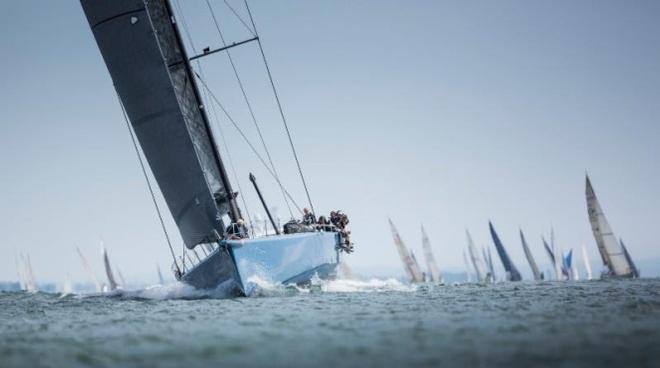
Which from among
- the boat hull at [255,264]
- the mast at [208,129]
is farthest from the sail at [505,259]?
the mast at [208,129]

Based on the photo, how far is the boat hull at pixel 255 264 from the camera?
10070 mm

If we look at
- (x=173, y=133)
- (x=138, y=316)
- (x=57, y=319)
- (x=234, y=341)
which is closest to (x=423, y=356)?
(x=234, y=341)

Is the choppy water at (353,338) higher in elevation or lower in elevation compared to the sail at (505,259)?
higher

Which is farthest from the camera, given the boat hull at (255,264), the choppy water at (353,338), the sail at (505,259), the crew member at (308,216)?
the sail at (505,259)

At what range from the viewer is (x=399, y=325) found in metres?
5.13

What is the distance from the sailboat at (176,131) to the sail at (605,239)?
23.3 m

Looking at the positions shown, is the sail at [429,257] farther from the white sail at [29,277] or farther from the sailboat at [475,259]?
the white sail at [29,277]

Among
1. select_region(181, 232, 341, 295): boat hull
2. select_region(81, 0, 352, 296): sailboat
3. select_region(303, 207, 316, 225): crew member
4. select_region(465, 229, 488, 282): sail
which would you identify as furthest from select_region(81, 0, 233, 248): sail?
select_region(465, 229, 488, 282): sail

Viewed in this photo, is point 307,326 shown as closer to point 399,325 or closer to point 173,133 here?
point 399,325

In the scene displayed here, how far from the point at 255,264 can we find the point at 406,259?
113 ft

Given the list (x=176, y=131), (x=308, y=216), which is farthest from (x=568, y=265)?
(x=176, y=131)

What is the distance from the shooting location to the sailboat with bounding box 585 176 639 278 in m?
29.4

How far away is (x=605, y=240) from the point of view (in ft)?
98.3

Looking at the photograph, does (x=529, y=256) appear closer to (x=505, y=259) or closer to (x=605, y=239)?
(x=505, y=259)
